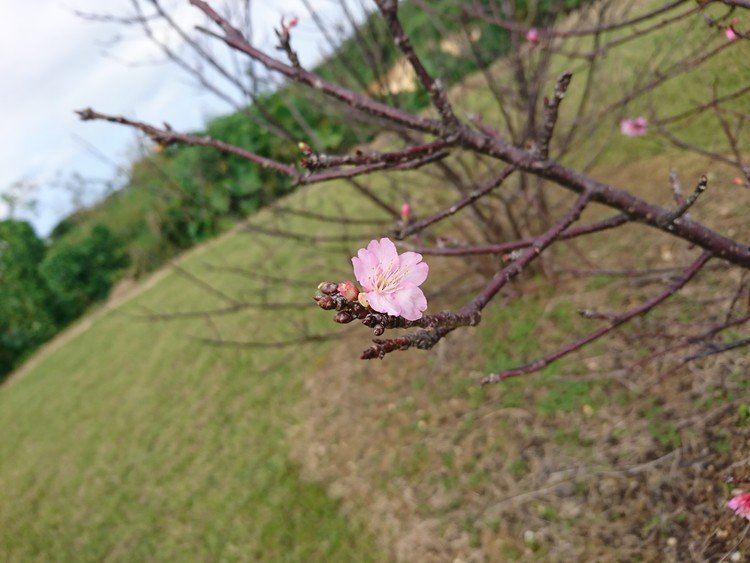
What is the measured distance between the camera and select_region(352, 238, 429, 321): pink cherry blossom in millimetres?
697

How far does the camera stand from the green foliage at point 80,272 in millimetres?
16828

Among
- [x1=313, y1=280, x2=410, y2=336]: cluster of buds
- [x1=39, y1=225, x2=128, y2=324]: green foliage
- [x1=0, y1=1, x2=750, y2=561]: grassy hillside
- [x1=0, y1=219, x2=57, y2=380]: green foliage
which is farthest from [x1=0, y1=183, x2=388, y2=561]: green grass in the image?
[x1=39, y1=225, x2=128, y2=324]: green foliage

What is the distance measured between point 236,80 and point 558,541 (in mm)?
2809

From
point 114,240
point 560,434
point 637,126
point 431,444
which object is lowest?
point 431,444

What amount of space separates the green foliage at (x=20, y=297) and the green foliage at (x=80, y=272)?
523 mm

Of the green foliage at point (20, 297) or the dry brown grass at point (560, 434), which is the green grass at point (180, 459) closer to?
the dry brown grass at point (560, 434)

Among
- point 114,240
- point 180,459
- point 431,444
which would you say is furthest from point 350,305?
point 114,240

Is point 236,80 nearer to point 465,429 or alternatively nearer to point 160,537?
point 465,429

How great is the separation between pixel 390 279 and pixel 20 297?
20.3m

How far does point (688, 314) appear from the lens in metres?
2.87

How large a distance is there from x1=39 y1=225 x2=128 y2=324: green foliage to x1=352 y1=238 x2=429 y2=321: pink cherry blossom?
18.1 metres

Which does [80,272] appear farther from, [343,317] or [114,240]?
[343,317]

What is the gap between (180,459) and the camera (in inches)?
189

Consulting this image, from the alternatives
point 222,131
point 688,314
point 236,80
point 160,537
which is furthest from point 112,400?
point 222,131
